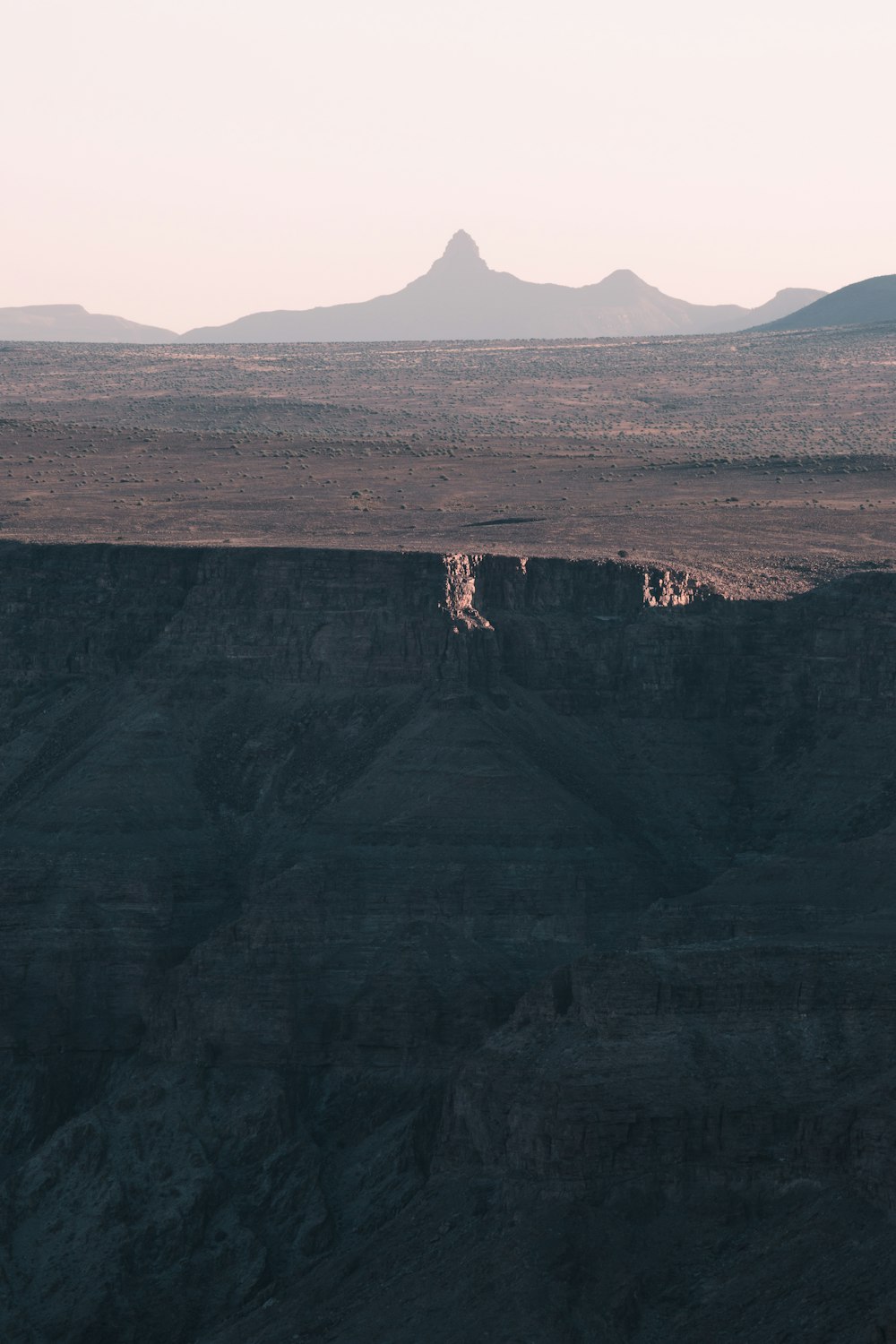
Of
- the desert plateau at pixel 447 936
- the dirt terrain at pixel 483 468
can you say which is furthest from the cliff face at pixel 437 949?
the dirt terrain at pixel 483 468

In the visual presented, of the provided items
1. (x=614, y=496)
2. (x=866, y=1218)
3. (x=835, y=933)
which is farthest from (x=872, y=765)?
(x=614, y=496)

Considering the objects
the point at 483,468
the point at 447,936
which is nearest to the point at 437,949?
the point at 447,936

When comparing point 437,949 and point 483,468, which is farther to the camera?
point 483,468

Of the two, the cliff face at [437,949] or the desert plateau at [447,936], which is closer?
the desert plateau at [447,936]

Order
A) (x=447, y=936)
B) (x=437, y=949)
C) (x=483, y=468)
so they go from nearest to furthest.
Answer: (x=437, y=949) → (x=447, y=936) → (x=483, y=468)

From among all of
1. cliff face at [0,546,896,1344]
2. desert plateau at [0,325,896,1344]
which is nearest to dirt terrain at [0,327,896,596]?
desert plateau at [0,325,896,1344]

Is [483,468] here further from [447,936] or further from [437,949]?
[437,949]

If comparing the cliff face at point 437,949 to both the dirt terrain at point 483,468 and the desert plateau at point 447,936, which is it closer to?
the desert plateau at point 447,936
